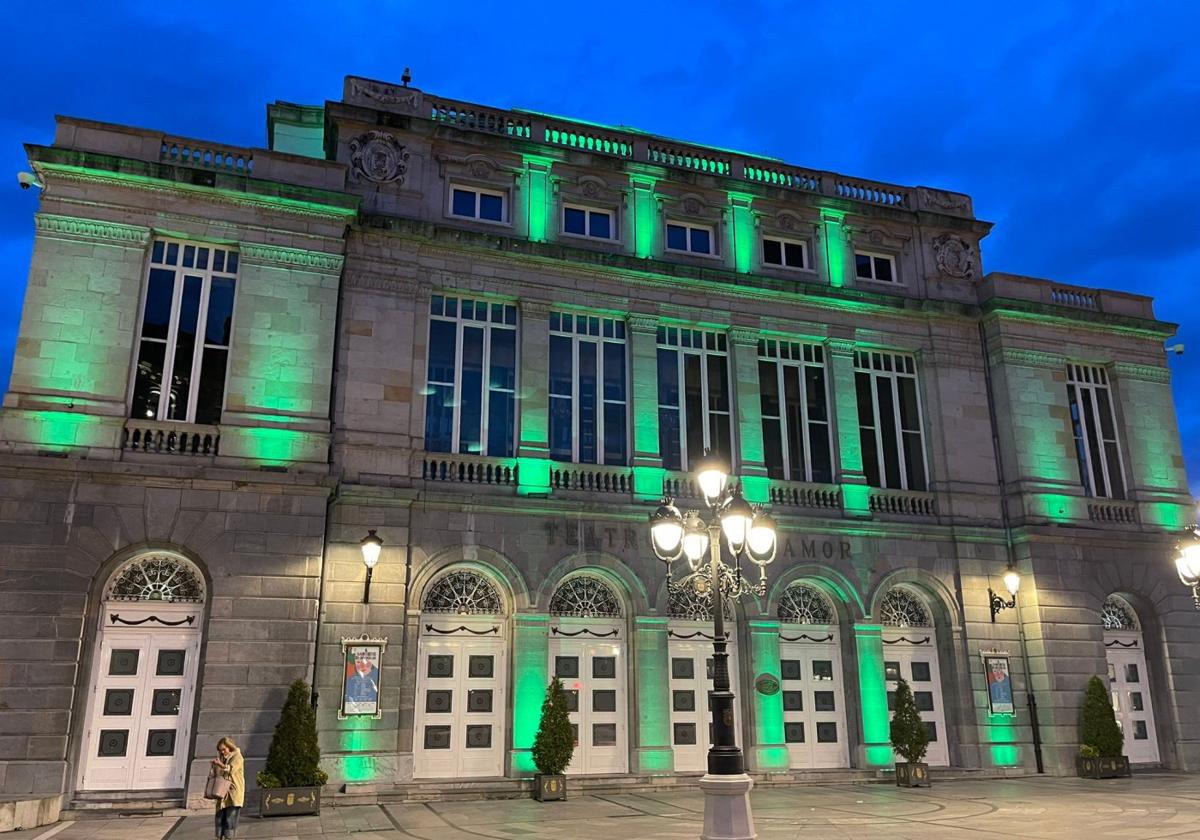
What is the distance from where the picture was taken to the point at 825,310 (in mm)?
24484

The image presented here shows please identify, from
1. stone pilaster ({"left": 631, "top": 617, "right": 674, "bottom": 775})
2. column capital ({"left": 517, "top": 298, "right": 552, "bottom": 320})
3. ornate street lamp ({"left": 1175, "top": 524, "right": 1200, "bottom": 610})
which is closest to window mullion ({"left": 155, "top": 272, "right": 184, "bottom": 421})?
column capital ({"left": 517, "top": 298, "right": 552, "bottom": 320})

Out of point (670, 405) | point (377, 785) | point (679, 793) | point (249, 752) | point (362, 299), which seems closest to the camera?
point (249, 752)

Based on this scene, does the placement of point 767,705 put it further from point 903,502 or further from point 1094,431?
point 1094,431

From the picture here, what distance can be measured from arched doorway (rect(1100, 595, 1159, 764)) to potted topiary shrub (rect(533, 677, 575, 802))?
1444 centimetres

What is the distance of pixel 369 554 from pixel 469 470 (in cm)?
318

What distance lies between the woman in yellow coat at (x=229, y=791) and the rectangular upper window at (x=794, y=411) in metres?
13.8

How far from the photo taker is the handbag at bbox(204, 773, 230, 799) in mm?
13266

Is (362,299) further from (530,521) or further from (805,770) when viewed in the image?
(805,770)

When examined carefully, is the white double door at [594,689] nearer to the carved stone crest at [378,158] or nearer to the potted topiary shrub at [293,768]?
the potted topiary shrub at [293,768]

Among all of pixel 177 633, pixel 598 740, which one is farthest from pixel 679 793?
pixel 177 633

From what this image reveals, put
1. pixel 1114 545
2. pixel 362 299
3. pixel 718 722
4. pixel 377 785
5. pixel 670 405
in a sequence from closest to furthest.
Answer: pixel 718 722 → pixel 377 785 → pixel 362 299 → pixel 670 405 → pixel 1114 545

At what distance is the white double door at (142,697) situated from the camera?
16719mm

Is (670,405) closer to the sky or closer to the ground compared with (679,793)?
closer to the sky

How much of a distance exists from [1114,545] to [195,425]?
22.2m
